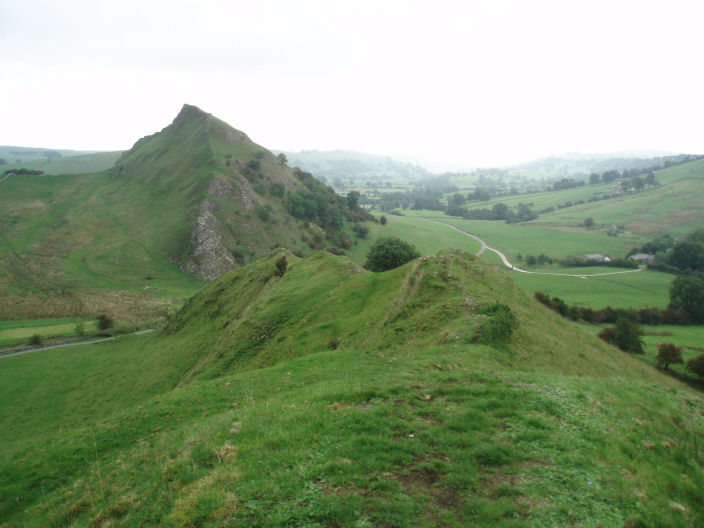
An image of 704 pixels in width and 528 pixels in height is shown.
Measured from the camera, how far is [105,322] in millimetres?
67688

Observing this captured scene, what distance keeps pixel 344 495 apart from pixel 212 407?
40.3 feet

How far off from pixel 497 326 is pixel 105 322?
72.9 m

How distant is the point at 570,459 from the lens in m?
9.38

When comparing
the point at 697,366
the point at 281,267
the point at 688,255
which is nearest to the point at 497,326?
the point at 281,267

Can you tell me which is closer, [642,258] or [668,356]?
[668,356]

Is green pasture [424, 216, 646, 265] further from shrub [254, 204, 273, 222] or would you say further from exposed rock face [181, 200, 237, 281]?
exposed rock face [181, 200, 237, 281]

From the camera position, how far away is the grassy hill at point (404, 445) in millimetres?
7922

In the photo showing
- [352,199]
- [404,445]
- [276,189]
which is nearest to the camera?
[404,445]

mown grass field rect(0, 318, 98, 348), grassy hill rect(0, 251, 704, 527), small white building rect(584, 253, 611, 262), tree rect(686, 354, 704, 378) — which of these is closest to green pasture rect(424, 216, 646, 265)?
small white building rect(584, 253, 611, 262)

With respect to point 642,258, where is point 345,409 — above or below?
above

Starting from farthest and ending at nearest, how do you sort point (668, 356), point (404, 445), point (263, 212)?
point (263, 212), point (668, 356), point (404, 445)

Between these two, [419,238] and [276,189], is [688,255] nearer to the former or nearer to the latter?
[419,238]

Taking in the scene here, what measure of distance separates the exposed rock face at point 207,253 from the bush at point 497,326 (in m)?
93.1

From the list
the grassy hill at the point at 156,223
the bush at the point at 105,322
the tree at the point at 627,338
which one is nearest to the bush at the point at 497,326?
the tree at the point at 627,338
